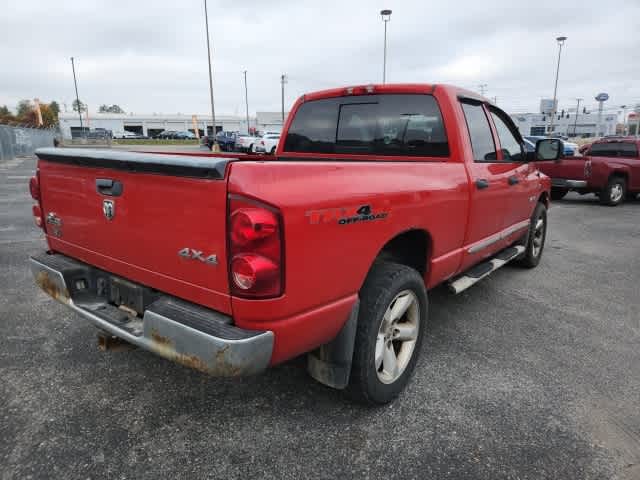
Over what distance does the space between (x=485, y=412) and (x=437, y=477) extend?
64cm

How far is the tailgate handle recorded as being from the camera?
2.21 meters

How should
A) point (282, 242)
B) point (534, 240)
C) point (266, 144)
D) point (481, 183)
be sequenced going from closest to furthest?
point (282, 242) → point (481, 183) → point (534, 240) → point (266, 144)

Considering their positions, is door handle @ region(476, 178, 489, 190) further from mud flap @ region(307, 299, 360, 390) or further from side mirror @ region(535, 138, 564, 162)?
mud flap @ region(307, 299, 360, 390)

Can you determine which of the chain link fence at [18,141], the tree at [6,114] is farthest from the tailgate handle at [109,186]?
the tree at [6,114]

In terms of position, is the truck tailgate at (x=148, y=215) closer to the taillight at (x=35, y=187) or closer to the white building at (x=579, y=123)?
the taillight at (x=35, y=187)

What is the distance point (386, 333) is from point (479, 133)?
199cm

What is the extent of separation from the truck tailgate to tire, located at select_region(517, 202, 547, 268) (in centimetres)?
420

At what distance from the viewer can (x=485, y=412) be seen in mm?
2557

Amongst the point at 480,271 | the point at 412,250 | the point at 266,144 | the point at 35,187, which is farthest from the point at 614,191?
the point at 266,144

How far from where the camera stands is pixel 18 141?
24.0 metres

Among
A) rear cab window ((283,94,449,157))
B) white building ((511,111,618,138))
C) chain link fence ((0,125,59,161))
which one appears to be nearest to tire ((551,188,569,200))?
rear cab window ((283,94,449,157))

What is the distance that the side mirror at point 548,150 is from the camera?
14.2 feet

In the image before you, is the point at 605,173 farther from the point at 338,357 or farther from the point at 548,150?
the point at 338,357

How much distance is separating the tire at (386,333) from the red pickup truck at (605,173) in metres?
9.69
